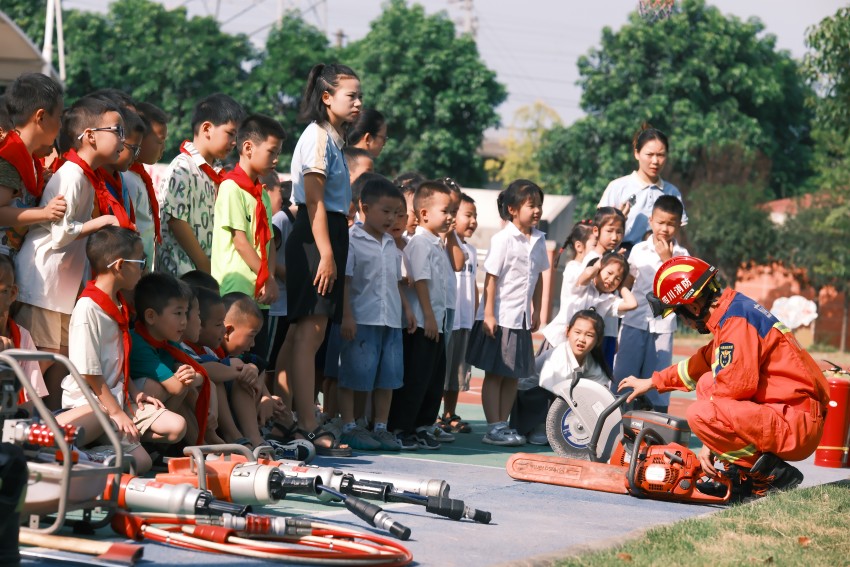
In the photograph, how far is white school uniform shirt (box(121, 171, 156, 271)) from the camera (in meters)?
7.03

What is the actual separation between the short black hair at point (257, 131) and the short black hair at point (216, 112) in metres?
0.07

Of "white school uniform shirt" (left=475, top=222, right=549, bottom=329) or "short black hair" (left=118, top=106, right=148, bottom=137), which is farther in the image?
"white school uniform shirt" (left=475, top=222, right=549, bottom=329)

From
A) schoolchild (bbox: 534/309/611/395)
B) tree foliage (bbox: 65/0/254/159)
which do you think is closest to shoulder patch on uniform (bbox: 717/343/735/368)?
schoolchild (bbox: 534/309/611/395)

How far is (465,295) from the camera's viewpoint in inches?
395

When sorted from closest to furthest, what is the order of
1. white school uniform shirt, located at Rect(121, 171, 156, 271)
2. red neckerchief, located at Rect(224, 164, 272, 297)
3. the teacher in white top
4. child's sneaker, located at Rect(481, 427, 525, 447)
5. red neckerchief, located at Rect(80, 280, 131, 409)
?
red neckerchief, located at Rect(80, 280, 131, 409) < white school uniform shirt, located at Rect(121, 171, 156, 271) < red neckerchief, located at Rect(224, 164, 272, 297) < child's sneaker, located at Rect(481, 427, 525, 447) < the teacher in white top

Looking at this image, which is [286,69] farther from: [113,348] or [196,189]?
[113,348]

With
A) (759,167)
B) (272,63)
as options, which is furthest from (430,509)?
(272,63)

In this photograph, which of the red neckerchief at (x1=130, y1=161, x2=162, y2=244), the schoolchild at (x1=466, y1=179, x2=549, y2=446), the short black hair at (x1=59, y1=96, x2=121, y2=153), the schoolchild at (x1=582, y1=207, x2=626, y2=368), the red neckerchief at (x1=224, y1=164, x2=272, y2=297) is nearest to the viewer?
the short black hair at (x1=59, y1=96, x2=121, y2=153)

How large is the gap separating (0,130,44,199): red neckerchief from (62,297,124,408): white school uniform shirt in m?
0.71

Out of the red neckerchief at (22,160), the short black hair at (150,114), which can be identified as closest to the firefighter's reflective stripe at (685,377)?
the short black hair at (150,114)

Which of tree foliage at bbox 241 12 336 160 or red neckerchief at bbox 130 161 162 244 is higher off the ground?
tree foliage at bbox 241 12 336 160

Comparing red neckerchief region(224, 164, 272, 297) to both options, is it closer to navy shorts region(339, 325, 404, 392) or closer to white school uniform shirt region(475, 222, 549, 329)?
navy shorts region(339, 325, 404, 392)

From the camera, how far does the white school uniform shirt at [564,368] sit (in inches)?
354

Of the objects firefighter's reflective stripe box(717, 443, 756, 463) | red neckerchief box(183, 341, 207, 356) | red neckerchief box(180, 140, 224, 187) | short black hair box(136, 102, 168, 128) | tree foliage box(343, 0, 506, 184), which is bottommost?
firefighter's reflective stripe box(717, 443, 756, 463)
